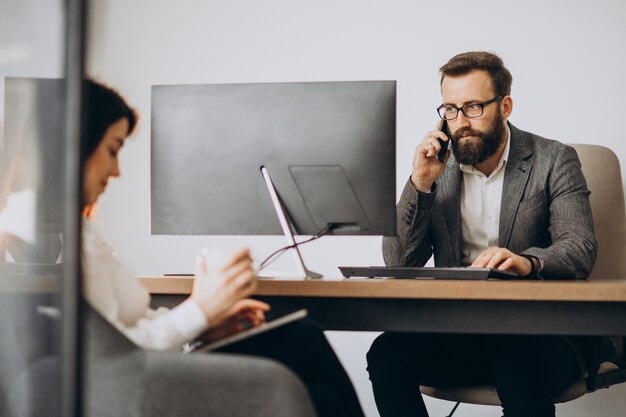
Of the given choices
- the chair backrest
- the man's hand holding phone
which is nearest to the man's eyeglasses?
the man's hand holding phone

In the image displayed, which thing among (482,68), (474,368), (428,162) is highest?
(482,68)

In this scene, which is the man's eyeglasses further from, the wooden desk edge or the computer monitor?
the wooden desk edge

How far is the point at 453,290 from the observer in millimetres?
1486

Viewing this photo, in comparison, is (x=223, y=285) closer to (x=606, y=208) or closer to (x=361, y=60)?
(x=606, y=208)

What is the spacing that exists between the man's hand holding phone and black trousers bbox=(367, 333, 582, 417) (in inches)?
15.9

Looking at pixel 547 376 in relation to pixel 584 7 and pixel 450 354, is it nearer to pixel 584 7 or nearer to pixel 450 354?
pixel 450 354

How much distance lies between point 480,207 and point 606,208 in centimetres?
39

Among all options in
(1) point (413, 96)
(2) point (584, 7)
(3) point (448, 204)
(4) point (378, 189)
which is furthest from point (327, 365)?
(2) point (584, 7)

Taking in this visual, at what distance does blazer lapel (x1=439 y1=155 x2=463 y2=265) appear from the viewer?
2398 mm

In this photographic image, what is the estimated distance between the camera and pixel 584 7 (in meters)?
3.28

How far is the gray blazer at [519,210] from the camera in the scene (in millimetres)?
2260

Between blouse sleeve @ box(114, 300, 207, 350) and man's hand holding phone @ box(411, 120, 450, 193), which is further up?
man's hand holding phone @ box(411, 120, 450, 193)

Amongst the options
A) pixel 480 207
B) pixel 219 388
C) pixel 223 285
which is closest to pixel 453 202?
pixel 480 207

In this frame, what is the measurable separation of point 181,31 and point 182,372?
2.61 metres
